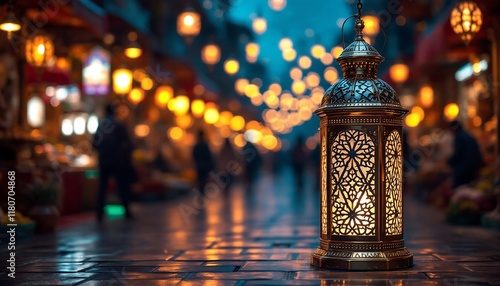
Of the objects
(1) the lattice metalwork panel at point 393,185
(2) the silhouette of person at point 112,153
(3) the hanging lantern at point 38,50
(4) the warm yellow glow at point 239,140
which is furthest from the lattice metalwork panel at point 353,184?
(4) the warm yellow glow at point 239,140

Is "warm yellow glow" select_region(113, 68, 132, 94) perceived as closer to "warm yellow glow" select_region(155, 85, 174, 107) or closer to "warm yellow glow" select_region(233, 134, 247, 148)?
"warm yellow glow" select_region(155, 85, 174, 107)

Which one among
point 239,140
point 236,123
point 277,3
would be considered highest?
point 277,3

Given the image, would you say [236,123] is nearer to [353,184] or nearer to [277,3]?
[277,3]

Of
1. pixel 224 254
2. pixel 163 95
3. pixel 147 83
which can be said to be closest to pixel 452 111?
pixel 147 83

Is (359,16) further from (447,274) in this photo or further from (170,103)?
(170,103)

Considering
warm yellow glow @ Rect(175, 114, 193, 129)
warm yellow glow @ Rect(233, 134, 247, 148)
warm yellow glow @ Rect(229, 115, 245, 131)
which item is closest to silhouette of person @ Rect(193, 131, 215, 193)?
warm yellow glow @ Rect(175, 114, 193, 129)

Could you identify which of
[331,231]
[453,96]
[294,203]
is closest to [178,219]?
[294,203]

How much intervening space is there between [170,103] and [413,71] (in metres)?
9.20

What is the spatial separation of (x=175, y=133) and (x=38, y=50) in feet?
79.6

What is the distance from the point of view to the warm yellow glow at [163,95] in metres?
30.5

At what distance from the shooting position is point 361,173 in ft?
25.8

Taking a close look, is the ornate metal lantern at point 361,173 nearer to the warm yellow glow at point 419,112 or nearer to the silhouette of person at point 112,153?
the silhouette of person at point 112,153

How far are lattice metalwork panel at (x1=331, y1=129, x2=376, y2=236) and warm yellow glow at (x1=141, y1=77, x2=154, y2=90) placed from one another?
21.1 metres

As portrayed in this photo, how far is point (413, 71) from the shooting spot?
29531 millimetres
